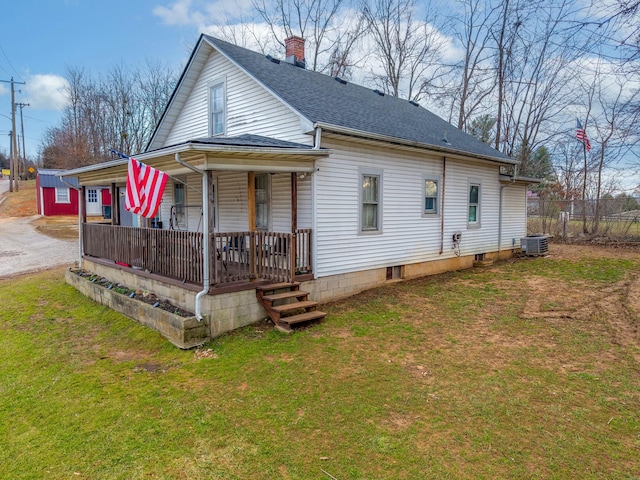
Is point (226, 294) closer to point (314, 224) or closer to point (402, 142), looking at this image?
point (314, 224)

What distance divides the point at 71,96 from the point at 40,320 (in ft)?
95.3

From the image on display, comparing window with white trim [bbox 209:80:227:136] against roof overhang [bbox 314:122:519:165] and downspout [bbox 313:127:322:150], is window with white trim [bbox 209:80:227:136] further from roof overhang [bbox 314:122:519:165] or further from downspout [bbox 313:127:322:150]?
roof overhang [bbox 314:122:519:165]

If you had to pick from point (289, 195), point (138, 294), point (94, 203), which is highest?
point (94, 203)

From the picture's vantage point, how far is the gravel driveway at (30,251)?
535 inches

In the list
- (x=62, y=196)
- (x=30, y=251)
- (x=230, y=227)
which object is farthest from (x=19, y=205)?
(x=230, y=227)

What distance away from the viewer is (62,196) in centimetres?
2884

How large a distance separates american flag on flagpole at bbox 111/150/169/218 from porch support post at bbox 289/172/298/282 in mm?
2281

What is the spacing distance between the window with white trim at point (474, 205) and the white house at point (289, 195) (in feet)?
0.14

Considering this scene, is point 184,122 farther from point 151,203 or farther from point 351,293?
point 351,293

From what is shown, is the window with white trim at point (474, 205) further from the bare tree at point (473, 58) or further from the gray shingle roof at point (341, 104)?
the bare tree at point (473, 58)

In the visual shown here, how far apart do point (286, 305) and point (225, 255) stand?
153cm

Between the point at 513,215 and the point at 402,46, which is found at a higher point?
the point at 402,46

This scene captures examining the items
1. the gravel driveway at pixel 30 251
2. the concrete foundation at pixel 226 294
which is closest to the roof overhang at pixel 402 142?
the concrete foundation at pixel 226 294

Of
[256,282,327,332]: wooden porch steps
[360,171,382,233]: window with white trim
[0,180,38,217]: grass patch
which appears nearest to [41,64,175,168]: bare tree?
[0,180,38,217]: grass patch
